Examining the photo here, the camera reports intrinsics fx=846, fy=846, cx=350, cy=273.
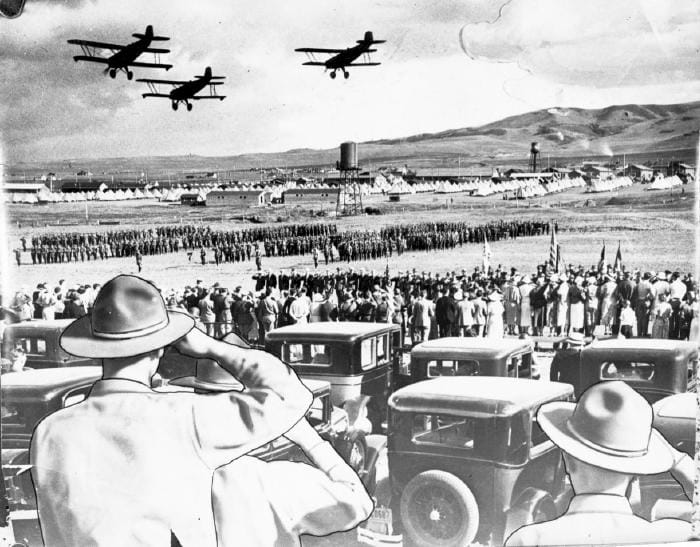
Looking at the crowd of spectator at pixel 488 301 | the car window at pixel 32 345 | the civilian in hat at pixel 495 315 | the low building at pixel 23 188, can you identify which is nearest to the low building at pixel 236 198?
the crowd of spectator at pixel 488 301

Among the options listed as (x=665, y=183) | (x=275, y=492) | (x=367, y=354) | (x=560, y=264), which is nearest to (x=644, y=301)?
(x=560, y=264)

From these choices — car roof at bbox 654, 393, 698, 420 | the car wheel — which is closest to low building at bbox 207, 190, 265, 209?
the car wheel

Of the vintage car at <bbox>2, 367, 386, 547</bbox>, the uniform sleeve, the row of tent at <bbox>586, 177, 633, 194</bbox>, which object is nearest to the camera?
the uniform sleeve

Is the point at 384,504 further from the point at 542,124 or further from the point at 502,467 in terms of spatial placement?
the point at 542,124

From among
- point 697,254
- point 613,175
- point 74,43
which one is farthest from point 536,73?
point 74,43

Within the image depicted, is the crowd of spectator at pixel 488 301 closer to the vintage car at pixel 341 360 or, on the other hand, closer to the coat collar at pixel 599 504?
the vintage car at pixel 341 360

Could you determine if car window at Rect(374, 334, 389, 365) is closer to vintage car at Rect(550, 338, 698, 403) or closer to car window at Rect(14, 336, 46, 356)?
vintage car at Rect(550, 338, 698, 403)

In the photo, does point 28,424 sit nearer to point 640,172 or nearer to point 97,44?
point 97,44
